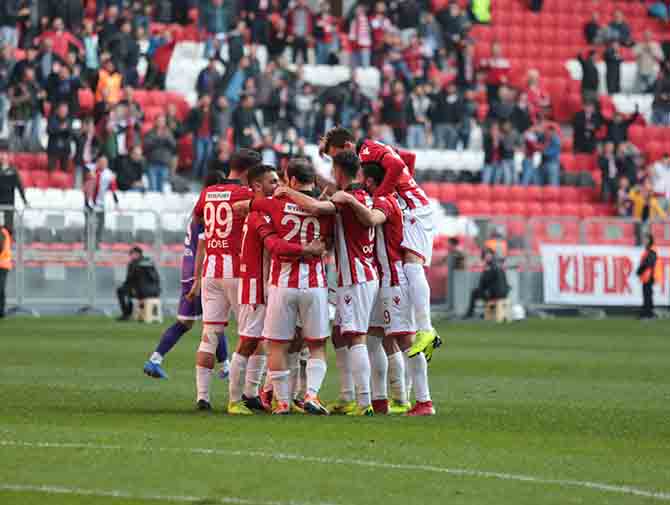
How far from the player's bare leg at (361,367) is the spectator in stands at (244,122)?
21079 millimetres

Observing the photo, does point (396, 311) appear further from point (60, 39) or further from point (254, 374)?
point (60, 39)

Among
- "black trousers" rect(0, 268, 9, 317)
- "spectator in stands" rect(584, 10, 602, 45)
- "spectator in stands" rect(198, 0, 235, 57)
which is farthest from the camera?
"spectator in stands" rect(584, 10, 602, 45)

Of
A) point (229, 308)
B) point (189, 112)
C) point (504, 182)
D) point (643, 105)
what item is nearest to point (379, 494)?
point (229, 308)

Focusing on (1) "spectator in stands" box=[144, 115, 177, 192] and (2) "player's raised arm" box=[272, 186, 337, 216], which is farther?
(1) "spectator in stands" box=[144, 115, 177, 192]

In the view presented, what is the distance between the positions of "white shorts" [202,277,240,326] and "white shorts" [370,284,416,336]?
3.92ft

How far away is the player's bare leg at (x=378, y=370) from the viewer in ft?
39.6

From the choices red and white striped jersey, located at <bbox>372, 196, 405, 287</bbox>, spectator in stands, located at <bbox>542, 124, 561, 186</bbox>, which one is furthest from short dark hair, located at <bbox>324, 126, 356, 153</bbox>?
spectator in stands, located at <bbox>542, 124, 561, 186</bbox>

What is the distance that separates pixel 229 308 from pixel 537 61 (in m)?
29.4

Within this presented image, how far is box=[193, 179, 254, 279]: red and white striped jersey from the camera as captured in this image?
1239cm

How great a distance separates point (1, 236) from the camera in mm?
26312

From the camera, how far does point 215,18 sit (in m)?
36.1

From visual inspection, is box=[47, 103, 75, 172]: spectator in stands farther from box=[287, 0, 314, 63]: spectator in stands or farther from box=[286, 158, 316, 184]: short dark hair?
box=[286, 158, 316, 184]: short dark hair

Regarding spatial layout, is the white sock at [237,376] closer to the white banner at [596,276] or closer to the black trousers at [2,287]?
the black trousers at [2,287]

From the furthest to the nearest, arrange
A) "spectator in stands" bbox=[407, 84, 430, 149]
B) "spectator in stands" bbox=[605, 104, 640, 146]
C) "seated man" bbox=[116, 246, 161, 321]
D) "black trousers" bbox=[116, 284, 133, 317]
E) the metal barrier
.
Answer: "spectator in stands" bbox=[605, 104, 640, 146] → "spectator in stands" bbox=[407, 84, 430, 149] → the metal barrier → "black trousers" bbox=[116, 284, 133, 317] → "seated man" bbox=[116, 246, 161, 321]
